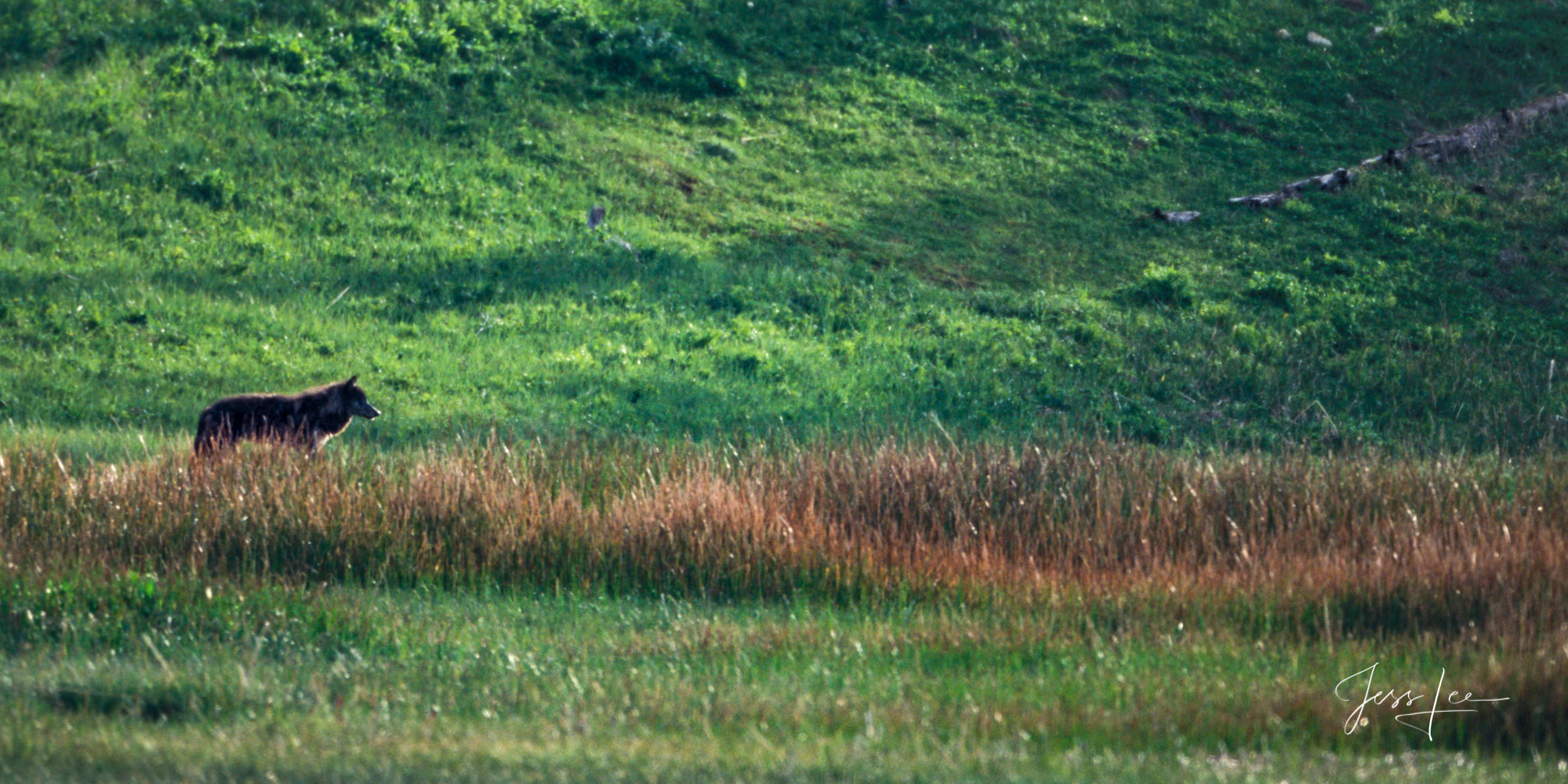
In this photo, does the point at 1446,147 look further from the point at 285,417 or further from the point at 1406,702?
the point at 285,417

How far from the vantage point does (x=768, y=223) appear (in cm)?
2325

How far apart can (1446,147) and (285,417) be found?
2516 cm

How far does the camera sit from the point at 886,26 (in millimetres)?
30656

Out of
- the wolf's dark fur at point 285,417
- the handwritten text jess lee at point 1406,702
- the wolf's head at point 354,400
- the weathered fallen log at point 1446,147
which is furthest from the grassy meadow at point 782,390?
the wolf's head at point 354,400

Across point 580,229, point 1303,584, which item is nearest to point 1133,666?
point 1303,584

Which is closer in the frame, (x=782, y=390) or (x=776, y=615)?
(x=776, y=615)

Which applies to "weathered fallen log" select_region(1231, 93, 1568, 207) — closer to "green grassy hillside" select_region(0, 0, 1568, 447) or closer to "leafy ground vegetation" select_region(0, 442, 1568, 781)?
"green grassy hillside" select_region(0, 0, 1568, 447)

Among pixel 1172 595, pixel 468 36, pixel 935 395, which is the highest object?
pixel 468 36

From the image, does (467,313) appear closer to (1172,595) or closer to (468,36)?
(468,36)

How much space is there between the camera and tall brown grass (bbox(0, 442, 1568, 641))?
9.10 meters

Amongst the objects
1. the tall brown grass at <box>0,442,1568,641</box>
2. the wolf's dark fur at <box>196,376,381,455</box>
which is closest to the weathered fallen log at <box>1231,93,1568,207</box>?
the tall brown grass at <box>0,442,1568,641</box>

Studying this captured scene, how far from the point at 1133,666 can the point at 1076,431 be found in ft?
29.0

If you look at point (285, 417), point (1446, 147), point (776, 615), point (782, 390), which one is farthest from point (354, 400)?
point (1446, 147)

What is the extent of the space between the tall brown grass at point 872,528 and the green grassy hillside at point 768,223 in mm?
3981
